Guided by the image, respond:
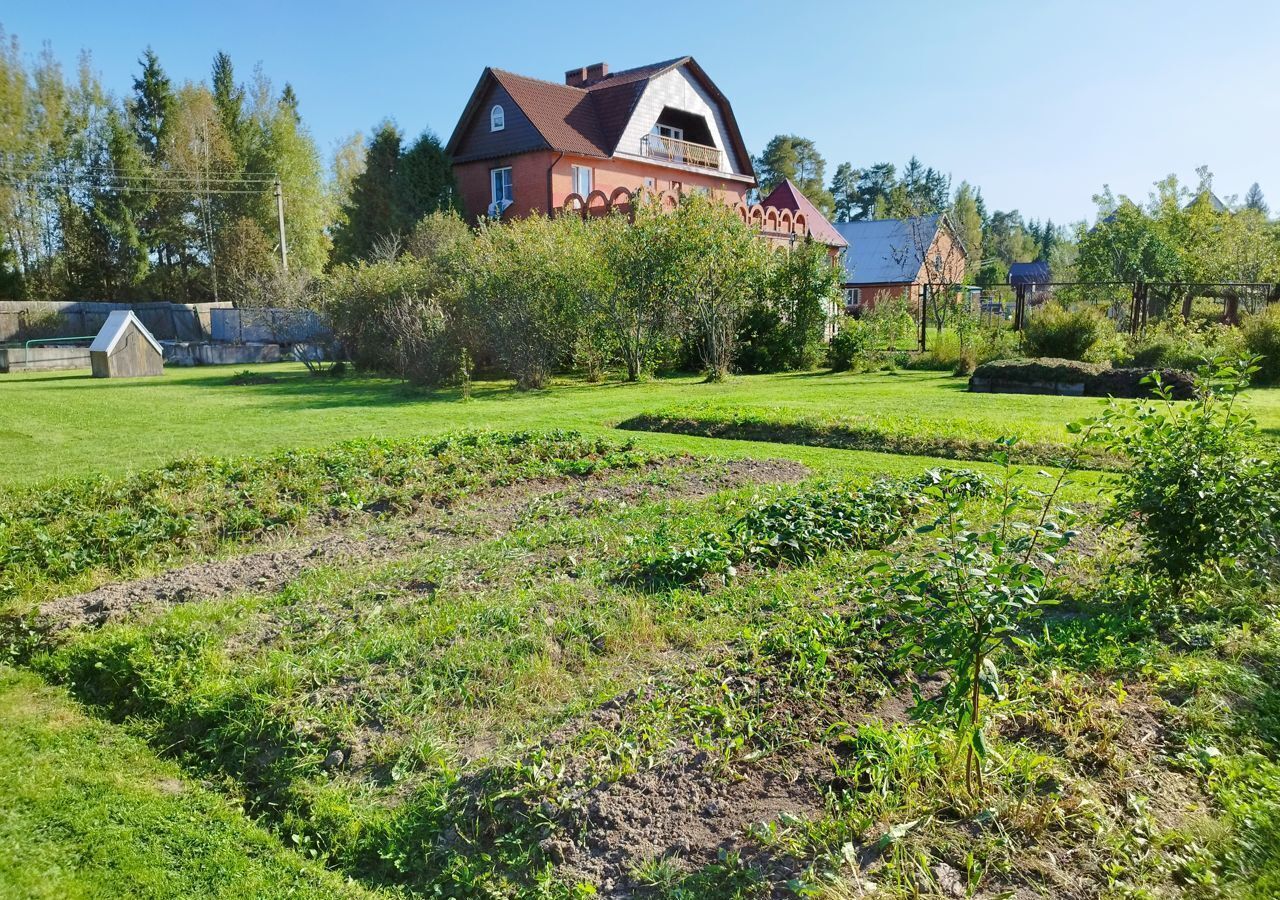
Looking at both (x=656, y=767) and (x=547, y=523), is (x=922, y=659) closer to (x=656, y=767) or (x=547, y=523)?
(x=656, y=767)

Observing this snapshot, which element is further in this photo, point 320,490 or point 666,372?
point 666,372

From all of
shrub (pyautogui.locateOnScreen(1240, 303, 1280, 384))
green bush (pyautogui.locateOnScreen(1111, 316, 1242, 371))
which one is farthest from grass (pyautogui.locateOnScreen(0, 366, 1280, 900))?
shrub (pyautogui.locateOnScreen(1240, 303, 1280, 384))

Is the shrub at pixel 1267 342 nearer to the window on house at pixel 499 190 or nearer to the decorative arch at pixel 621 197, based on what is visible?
the decorative arch at pixel 621 197

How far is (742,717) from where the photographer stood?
11.6ft

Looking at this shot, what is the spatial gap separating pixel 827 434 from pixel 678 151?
29.1m

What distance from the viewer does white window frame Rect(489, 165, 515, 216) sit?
33375 mm

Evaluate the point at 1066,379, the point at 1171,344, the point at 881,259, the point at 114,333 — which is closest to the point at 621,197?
the point at 114,333

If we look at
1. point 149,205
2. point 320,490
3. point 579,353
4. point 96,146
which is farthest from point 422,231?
point 96,146

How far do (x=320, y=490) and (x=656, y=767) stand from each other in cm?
507

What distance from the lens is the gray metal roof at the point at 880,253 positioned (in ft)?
157

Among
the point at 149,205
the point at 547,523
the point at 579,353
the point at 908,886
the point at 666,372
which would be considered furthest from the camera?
the point at 149,205

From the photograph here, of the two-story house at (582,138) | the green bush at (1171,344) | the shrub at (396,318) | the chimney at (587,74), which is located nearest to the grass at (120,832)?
the shrub at (396,318)

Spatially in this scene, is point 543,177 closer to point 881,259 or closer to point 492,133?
point 492,133

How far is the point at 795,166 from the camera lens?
74375 millimetres
